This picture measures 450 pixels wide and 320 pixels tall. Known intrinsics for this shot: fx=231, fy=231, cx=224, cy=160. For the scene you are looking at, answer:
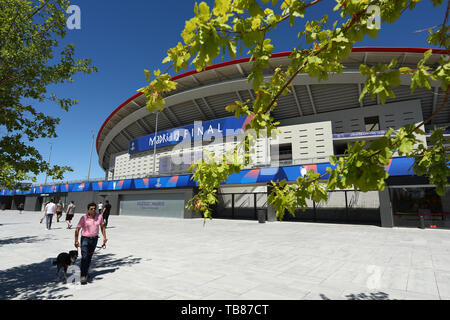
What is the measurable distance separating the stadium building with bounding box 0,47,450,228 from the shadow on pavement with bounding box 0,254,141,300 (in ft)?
45.6

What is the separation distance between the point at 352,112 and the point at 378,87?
27.7 m

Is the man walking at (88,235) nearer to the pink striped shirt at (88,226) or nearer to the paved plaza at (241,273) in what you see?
the pink striped shirt at (88,226)

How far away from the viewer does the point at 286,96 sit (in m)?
26.5

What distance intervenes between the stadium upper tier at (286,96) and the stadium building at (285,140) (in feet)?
0.35

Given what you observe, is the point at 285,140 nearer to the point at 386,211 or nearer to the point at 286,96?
the point at 286,96

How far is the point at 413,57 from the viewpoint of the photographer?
21.4 m

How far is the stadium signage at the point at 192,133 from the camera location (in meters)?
28.0

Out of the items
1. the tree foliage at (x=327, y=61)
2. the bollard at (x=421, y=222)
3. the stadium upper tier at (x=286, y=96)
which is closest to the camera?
the tree foliage at (x=327, y=61)

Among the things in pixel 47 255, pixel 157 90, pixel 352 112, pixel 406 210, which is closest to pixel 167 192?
pixel 47 255

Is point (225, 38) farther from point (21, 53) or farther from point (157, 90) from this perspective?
point (21, 53)

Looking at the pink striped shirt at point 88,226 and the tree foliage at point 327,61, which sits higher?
the tree foliage at point 327,61

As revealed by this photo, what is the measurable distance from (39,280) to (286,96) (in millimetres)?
26083

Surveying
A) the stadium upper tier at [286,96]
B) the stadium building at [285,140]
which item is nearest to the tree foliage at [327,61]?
the stadium building at [285,140]
